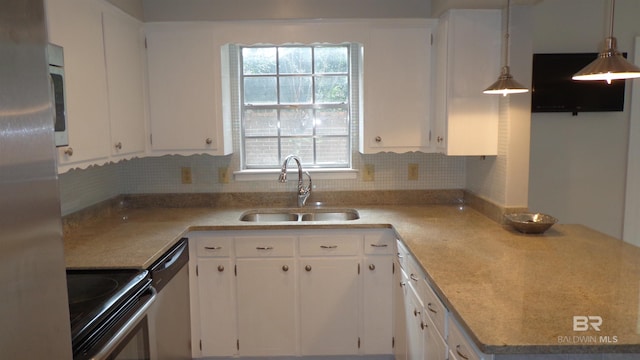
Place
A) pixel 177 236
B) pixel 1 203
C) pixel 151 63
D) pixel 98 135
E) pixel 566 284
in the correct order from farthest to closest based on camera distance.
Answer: pixel 151 63
pixel 177 236
pixel 98 135
pixel 566 284
pixel 1 203

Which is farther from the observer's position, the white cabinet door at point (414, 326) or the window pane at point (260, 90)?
the window pane at point (260, 90)

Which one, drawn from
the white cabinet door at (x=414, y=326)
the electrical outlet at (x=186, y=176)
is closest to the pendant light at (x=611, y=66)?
the white cabinet door at (x=414, y=326)

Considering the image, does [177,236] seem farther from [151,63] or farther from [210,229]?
[151,63]

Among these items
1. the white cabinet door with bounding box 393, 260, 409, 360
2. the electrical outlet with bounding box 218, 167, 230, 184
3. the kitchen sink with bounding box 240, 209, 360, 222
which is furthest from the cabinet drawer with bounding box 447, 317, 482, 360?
the electrical outlet with bounding box 218, 167, 230, 184

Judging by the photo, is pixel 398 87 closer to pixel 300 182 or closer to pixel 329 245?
pixel 300 182

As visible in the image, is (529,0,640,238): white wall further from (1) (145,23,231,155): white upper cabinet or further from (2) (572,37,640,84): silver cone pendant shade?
(1) (145,23,231,155): white upper cabinet

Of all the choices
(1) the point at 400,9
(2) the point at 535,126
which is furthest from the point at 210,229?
(2) the point at 535,126

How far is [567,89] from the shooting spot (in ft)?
10.6

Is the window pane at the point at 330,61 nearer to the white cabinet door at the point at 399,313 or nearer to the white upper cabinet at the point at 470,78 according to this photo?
the white upper cabinet at the point at 470,78

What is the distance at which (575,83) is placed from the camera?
321 centimetres

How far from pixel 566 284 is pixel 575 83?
2039 millimetres

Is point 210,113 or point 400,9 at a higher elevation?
point 400,9

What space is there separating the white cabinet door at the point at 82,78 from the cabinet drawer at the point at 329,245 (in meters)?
1.21

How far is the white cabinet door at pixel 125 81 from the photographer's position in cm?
252
